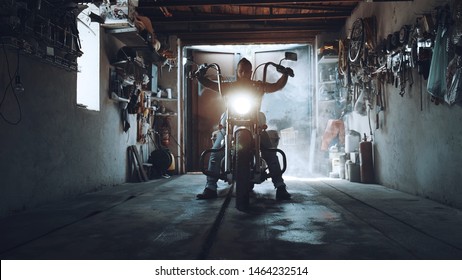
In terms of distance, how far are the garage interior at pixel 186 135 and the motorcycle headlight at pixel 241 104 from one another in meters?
0.68

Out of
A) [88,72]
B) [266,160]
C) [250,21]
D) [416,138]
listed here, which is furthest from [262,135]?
[250,21]

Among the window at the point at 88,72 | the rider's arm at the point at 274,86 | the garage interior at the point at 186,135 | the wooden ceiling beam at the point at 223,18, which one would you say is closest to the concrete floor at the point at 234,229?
the garage interior at the point at 186,135

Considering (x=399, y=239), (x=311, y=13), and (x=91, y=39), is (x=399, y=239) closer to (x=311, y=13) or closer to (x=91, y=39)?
(x=91, y=39)

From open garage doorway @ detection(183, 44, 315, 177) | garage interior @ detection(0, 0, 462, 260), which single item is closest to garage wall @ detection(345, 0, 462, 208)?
garage interior @ detection(0, 0, 462, 260)

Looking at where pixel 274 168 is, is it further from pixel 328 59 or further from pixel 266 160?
pixel 328 59

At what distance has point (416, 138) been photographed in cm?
507

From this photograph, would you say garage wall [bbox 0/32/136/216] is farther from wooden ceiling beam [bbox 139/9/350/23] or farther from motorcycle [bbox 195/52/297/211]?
wooden ceiling beam [bbox 139/9/350/23]

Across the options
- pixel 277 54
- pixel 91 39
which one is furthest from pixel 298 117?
pixel 91 39

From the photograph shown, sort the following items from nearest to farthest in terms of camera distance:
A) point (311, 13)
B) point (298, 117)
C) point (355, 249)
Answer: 1. point (355, 249)
2. point (311, 13)
3. point (298, 117)

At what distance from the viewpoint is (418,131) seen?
4.99m

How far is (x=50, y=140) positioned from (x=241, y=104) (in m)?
2.23

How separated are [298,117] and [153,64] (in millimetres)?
4083

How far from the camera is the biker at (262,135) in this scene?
174 inches

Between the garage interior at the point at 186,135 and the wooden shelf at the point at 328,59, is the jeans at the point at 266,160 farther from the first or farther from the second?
the wooden shelf at the point at 328,59
